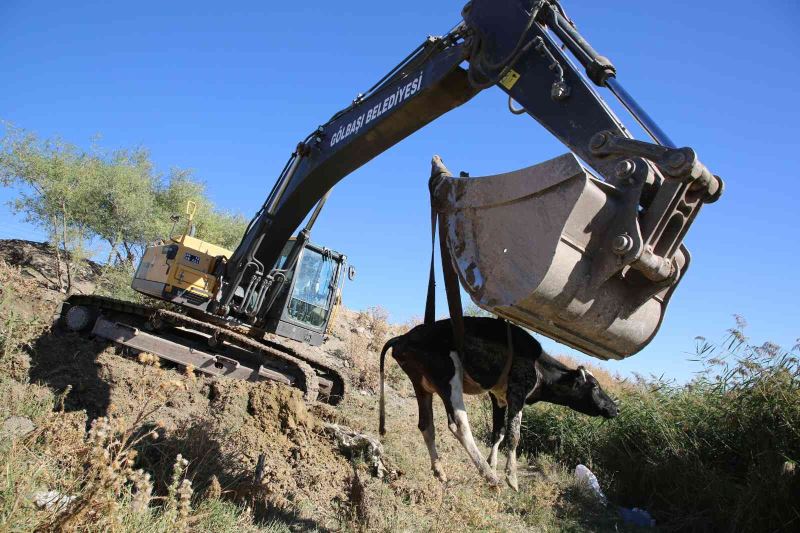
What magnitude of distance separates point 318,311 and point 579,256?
759 centimetres

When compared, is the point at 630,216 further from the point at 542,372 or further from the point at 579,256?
the point at 542,372

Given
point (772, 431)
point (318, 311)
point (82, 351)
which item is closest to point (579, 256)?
point (772, 431)

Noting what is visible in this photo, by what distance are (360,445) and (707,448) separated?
503 cm

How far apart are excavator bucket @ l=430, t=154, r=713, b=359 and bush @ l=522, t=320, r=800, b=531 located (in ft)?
14.5

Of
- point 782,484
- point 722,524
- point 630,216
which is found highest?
point 630,216

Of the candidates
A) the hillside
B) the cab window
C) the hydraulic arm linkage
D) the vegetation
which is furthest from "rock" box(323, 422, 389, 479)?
the vegetation

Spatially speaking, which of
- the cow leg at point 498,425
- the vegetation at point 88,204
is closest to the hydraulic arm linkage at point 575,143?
the cow leg at point 498,425

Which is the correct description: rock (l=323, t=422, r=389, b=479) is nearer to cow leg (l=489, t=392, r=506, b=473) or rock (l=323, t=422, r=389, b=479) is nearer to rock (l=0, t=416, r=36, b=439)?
cow leg (l=489, t=392, r=506, b=473)

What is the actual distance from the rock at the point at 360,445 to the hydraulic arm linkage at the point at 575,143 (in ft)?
11.5

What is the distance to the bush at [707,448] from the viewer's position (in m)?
6.96

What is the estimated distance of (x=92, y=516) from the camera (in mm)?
2979

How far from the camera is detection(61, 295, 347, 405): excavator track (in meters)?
9.73

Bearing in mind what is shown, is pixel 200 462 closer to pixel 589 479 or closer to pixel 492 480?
pixel 492 480

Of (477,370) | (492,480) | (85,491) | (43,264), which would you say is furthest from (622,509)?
(43,264)
